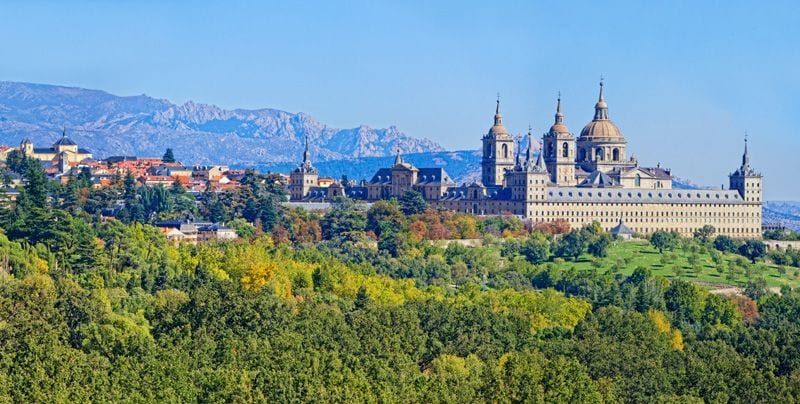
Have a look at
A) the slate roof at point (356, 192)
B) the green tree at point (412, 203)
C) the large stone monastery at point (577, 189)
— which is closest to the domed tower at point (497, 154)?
the large stone monastery at point (577, 189)

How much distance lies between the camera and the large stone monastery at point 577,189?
154 meters

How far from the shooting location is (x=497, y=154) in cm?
16625

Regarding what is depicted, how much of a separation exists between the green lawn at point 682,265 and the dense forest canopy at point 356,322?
1.53ft

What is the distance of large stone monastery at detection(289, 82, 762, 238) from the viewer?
154 meters

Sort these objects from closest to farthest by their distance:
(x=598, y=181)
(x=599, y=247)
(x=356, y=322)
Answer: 1. (x=356, y=322)
2. (x=599, y=247)
3. (x=598, y=181)

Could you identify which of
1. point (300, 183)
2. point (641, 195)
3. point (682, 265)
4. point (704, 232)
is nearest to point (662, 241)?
point (682, 265)

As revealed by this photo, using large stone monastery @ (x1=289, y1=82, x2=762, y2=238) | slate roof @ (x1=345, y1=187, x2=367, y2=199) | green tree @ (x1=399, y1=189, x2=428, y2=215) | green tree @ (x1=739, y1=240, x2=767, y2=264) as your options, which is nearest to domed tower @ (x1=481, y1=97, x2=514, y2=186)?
large stone monastery @ (x1=289, y1=82, x2=762, y2=238)

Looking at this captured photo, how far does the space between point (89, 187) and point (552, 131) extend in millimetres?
44635

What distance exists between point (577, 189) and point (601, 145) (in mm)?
11771

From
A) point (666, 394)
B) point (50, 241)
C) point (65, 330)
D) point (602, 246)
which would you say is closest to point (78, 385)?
point (65, 330)

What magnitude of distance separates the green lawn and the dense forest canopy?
0.47m

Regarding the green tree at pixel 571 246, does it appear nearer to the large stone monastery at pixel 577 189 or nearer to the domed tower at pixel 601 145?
the large stone monastery at pixel 577 189

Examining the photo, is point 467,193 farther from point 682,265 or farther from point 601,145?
point 682,265

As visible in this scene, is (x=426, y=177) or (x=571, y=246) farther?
(x=426, y=177)
